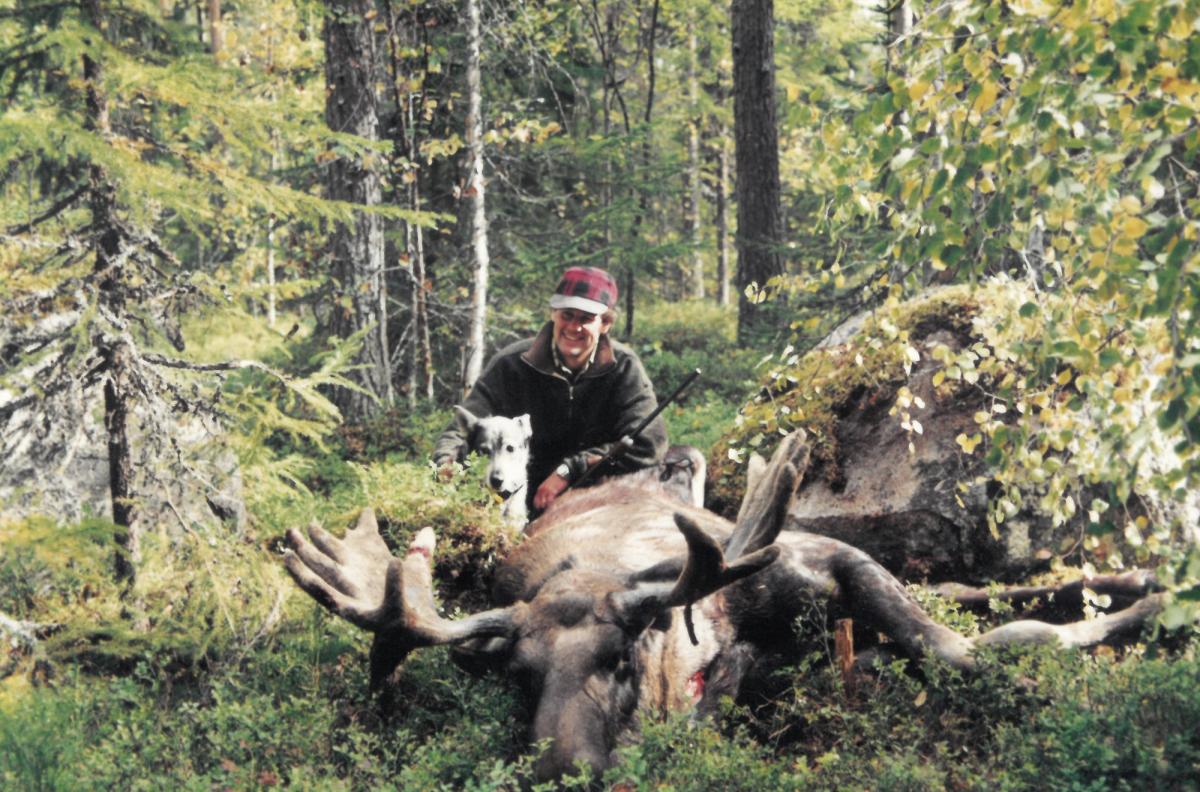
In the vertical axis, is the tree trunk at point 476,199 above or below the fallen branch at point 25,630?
above

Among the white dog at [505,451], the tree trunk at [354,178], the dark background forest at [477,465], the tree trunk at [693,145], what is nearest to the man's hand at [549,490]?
the white dog at [505,451]

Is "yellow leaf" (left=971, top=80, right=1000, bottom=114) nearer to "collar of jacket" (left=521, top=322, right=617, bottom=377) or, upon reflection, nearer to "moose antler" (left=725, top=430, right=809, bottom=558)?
"moose antler" (left=725, top=430, right=809, bottom=558)

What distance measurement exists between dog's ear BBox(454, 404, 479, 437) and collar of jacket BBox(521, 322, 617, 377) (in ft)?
2.12

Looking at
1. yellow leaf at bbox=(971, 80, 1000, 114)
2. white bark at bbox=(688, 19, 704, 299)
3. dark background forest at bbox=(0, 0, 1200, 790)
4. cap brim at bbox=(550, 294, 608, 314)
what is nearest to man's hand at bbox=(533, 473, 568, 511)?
dark background forest at bbox=(0, 0, 1200, 790)

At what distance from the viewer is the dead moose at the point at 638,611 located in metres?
5.12

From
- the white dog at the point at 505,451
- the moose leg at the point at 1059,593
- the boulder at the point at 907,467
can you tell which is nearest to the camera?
the moose leg at the point at 1059,593

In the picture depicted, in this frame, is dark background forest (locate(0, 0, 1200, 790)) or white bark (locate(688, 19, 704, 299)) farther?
white bark (locate(688, 19, 704, 299))

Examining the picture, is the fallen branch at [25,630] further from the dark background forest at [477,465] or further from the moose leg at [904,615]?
the moose leg at [904,615]

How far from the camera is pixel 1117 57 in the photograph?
10.1 feet

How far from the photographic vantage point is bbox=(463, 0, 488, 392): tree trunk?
551 inches

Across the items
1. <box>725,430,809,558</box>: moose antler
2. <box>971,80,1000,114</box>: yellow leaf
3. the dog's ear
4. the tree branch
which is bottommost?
the dog's ear

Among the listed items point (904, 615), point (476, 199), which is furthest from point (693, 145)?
point (904, 615)

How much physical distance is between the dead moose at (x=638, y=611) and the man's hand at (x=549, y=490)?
1.43 metres

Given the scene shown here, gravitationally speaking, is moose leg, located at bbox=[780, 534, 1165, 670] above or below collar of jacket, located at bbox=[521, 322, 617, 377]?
below
